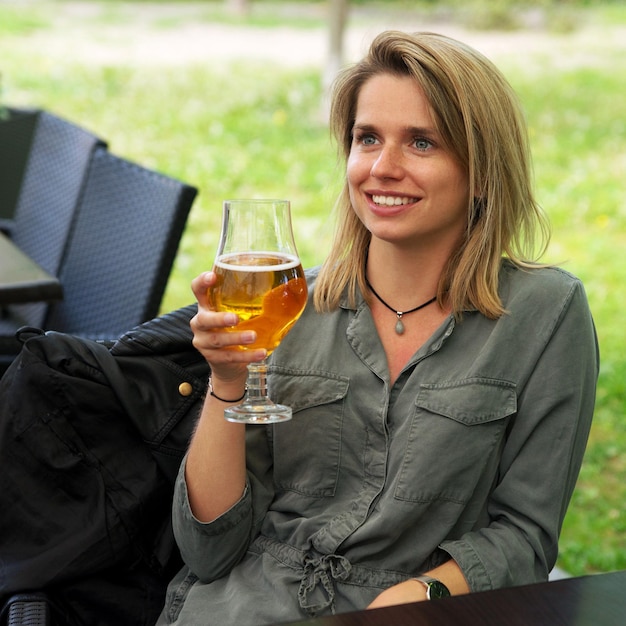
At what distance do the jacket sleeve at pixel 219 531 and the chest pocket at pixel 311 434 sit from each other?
6cm

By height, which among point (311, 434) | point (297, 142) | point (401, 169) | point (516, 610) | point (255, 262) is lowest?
point (297, 142)

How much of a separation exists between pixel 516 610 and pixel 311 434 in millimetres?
701

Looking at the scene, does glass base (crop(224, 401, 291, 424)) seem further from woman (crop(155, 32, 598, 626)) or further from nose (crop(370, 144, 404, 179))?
nose (crop(370, 144, 404, 179))

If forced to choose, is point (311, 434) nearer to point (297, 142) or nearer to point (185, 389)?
point (185, 389)

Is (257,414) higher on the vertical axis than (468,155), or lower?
lower

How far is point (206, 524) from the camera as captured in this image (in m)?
1.68

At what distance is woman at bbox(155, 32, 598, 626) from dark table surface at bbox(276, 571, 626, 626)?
44cm

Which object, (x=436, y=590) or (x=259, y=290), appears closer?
(x=259, y=290)

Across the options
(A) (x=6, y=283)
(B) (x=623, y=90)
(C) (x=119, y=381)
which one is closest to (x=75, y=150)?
(A) (x=6, y=283)

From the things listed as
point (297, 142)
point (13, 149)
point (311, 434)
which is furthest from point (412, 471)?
point (297, 142)

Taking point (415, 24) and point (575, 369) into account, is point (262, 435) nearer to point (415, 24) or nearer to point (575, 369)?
point (575, 369)

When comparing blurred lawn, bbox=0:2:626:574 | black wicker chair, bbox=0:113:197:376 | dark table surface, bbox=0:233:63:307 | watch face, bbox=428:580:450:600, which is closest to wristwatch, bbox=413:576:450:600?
watch face, bbox=428:580:450:600

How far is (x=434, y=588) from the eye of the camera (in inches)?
61.7

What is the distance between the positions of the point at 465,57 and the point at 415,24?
8553mm
